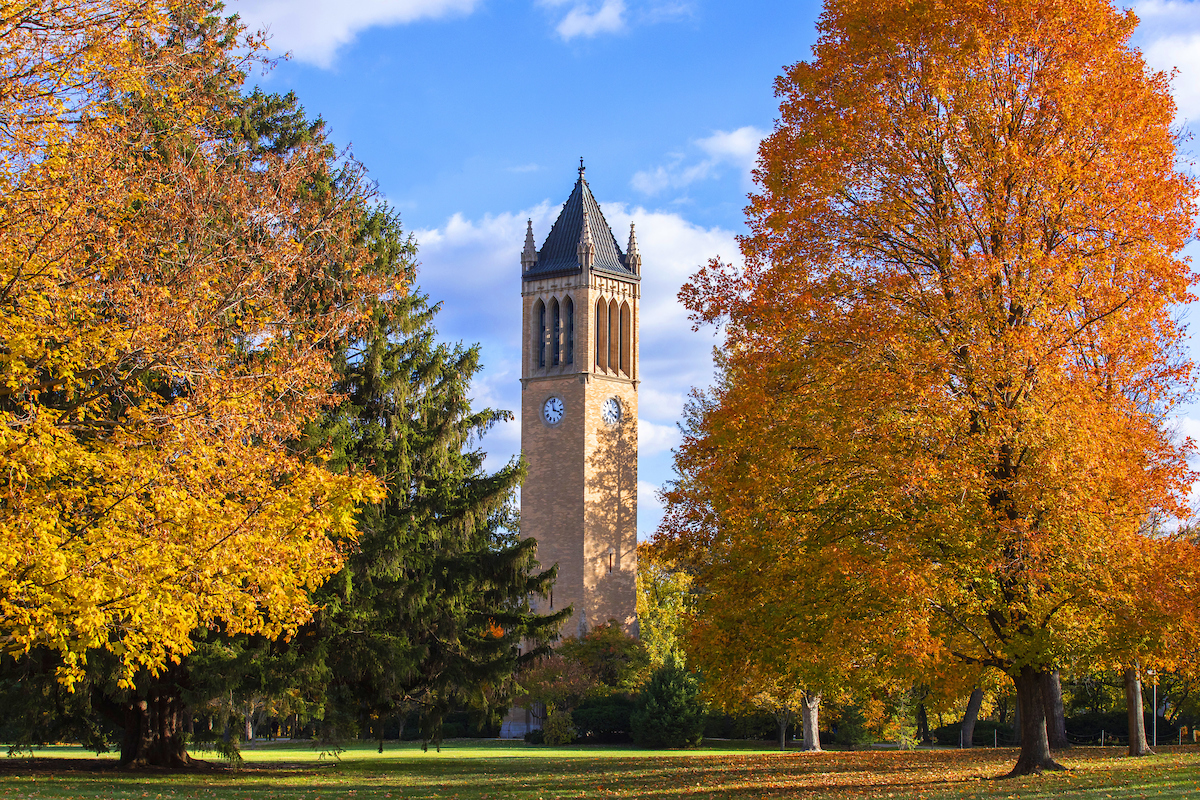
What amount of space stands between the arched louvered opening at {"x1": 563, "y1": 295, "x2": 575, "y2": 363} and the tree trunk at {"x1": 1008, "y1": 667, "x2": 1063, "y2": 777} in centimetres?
4234

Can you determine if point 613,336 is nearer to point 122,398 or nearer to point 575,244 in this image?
point 575,244

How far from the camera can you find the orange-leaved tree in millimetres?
10656

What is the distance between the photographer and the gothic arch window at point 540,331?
188 feet

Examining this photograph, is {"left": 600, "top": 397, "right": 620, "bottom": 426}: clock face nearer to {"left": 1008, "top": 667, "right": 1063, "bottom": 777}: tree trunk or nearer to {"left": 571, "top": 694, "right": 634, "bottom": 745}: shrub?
{"left": 571, "top": 694, "right": 634, "bottom": 745}: shrub

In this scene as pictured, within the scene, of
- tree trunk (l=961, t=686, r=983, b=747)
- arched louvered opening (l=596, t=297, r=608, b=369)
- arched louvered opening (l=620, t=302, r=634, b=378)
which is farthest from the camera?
arched louvered opening (l=620, t=302, r=634, b=378)

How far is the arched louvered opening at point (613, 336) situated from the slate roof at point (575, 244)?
2.06m

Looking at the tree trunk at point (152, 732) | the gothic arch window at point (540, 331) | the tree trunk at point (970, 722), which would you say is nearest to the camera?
the tree trunk at point (152, 732)

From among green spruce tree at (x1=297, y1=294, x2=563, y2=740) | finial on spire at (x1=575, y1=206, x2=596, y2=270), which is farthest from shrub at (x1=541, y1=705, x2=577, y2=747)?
finial on spire at (x1=575, y1=206, x2=596, y2=270)

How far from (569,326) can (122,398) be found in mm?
45955

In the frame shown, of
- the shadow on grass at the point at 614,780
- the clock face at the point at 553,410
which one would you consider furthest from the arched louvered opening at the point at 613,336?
the shadow on grass at the point at 614,780

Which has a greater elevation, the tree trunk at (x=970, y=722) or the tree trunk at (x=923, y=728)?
the tree trunk at (x=970, y=722)

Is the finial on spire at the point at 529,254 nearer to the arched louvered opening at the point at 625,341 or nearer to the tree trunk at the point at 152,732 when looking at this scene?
the arched louvered opening at the point at 625,341

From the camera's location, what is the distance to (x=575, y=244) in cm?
5884

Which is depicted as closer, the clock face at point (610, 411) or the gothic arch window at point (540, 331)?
the clock face at point (610, 411)
